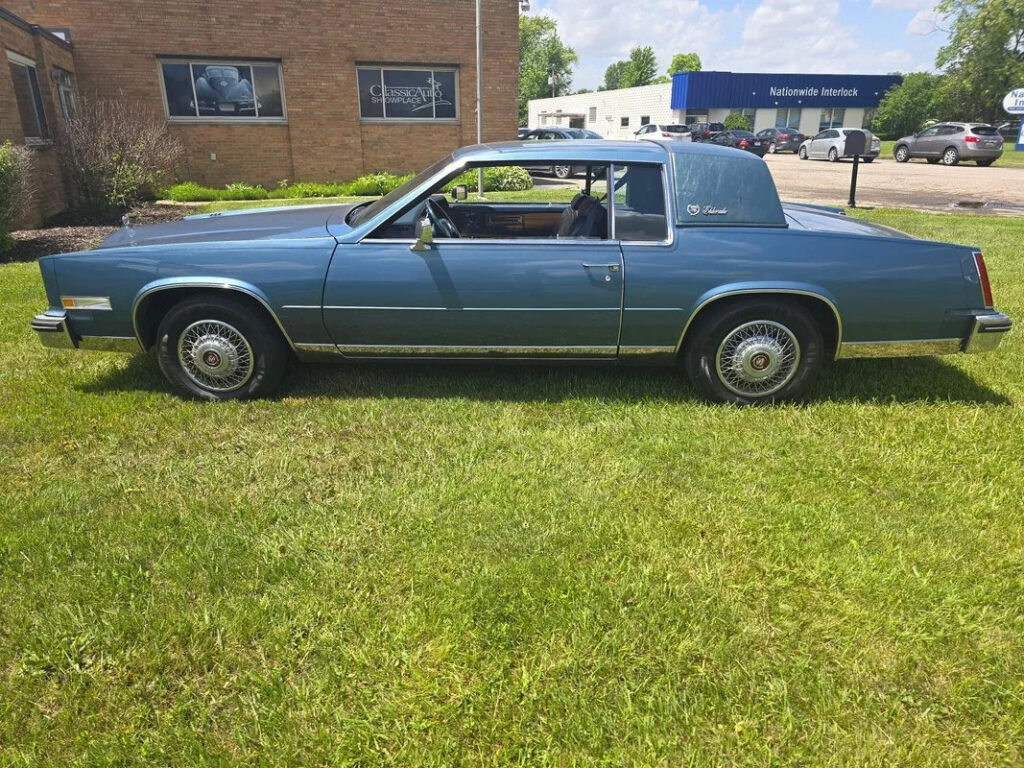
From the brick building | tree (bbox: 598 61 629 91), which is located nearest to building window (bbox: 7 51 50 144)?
the brick building

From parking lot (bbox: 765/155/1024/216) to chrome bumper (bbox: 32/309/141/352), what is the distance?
1480 centimetres

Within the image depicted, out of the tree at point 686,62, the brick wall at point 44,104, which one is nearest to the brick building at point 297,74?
the brick wall at point 44,104

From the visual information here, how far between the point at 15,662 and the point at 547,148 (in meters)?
3.61

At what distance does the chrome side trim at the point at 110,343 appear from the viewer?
4234mm

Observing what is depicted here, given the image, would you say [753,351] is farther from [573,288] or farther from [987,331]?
[987,331]

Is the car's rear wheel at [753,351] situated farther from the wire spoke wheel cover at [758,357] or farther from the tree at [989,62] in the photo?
the tree at [989,62]

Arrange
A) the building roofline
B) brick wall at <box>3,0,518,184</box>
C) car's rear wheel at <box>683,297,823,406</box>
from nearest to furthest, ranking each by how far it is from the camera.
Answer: car's rear wheel at <box>683,297,823,406</box> → the building roofline → brick wall at <box>3,0,518,184</box>

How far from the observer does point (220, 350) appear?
14.0 ft

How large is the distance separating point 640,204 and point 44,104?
546 inches

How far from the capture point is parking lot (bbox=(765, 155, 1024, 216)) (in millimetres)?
15547

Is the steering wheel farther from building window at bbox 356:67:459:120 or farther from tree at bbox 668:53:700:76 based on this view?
tree at bbox 668:53:700:76

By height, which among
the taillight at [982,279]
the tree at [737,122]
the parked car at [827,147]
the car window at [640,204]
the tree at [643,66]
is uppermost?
the tree at [643,66]

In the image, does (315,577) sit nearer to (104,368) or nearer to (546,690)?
(546,690)

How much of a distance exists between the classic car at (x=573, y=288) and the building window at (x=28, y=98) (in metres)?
10.4
